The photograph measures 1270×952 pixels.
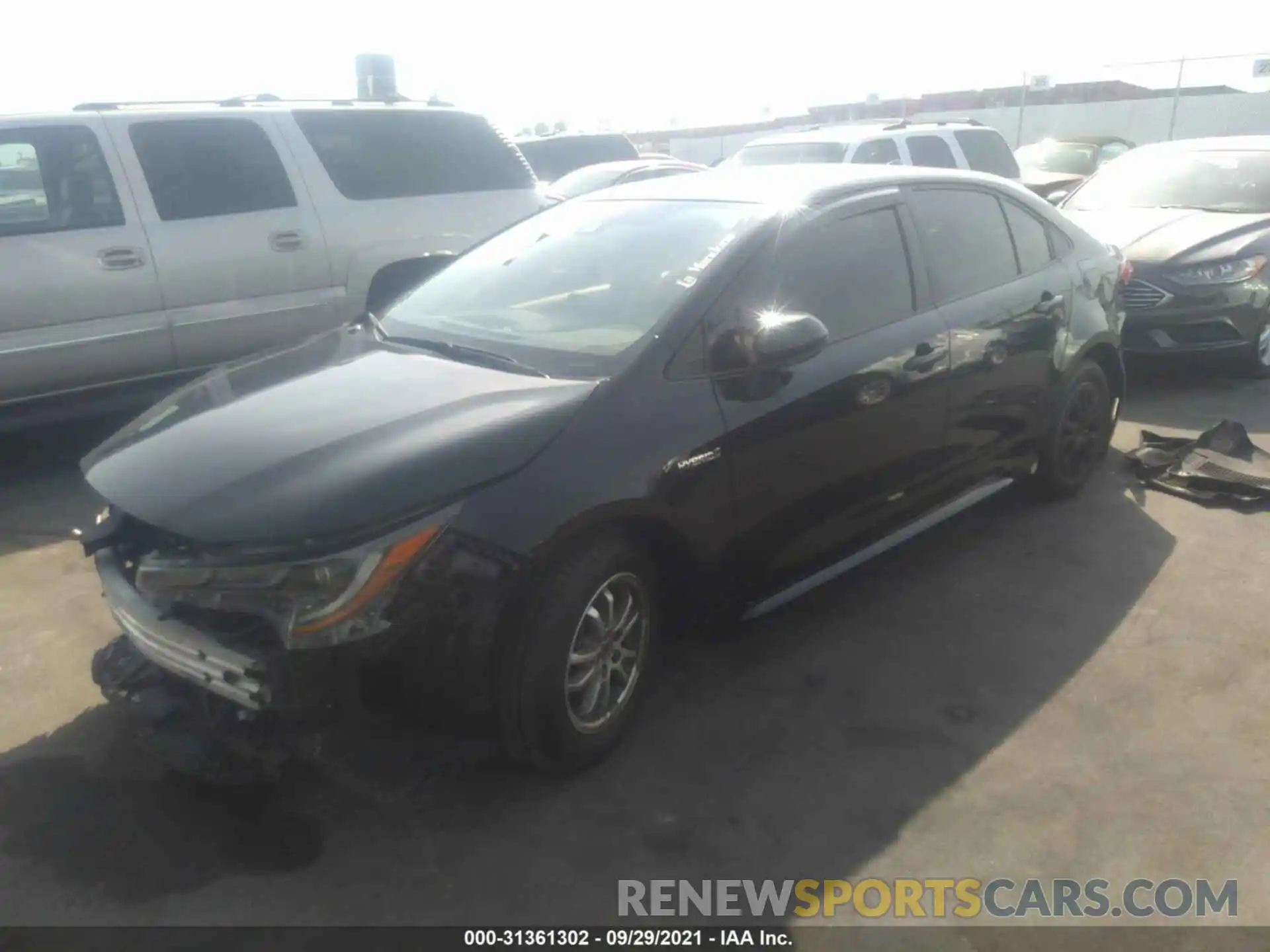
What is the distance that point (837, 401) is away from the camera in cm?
366

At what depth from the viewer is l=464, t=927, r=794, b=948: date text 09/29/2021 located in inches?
101

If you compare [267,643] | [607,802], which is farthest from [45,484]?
[607,802]

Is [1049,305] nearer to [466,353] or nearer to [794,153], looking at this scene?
[466,353]

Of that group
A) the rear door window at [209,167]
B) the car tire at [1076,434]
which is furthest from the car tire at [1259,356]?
the rear door window at [209,167]

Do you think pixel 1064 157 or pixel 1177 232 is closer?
pixel 1177 232

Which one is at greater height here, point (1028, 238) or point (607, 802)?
point (1028, 238)

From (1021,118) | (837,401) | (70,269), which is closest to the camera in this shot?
(837,401)

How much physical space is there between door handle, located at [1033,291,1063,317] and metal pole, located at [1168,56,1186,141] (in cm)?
1919

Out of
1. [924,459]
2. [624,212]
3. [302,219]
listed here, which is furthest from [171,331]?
[924,459]

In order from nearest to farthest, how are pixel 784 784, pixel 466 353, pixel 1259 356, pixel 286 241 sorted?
pixel 784 784 → pixel 466 353 → pixel 286 241 → pixel 1259 356

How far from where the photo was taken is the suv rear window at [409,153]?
21.9 feet

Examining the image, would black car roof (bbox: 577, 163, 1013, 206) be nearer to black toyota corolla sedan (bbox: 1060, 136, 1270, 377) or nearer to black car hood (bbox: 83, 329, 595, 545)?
black car hood (bbox: 83, 329, 595, 545)

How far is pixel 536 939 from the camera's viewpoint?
2.59 m

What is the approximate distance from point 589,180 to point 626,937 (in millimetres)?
10424
